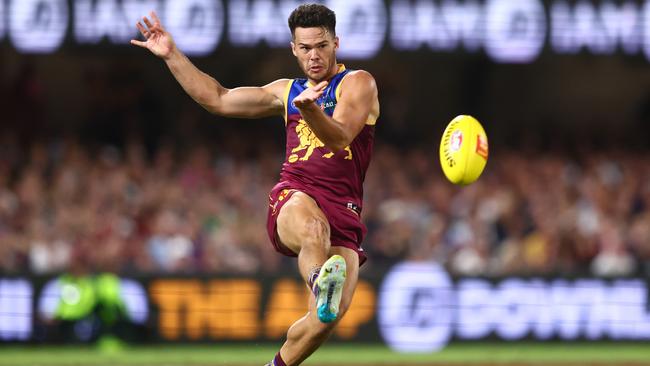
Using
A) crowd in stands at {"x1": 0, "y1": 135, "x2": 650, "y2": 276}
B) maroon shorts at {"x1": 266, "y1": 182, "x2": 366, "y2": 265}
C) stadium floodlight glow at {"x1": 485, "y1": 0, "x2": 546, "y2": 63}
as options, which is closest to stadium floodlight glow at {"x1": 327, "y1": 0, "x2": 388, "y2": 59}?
stadium floodlight glow at {"x1": 485, "y1": 0, "x2": 546, "y2": 63}

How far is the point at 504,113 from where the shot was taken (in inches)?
774

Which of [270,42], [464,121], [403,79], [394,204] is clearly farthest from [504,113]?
[464,121]

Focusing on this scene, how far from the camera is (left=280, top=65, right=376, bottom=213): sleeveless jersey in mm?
8344

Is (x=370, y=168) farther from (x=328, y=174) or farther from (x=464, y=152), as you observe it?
(x=328, y=174)

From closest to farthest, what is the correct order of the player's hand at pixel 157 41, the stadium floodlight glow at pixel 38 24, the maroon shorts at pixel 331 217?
the maroon shorts at pixel 331 217, the player's hand at pixel 157 41, the stadium floodlight glow at pixel 38 24

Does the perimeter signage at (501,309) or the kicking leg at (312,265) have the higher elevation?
the kicking leg at (312,265)

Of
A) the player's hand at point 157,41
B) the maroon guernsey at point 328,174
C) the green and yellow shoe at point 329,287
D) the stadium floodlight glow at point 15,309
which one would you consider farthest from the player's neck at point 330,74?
the stadium floodlight glow at point 15,309

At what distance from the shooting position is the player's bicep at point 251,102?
8727 mm

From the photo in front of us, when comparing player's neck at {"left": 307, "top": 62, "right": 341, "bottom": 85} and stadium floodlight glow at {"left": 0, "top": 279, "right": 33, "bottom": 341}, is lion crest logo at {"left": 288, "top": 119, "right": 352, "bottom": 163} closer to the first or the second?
player's neck at {"left": 307, "top": 62, "right": 341, "bottom": 85}

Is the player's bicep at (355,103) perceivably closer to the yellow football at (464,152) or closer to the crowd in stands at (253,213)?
the yellow football at (464,152)

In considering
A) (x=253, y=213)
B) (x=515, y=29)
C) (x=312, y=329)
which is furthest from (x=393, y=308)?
(x=312, y=329)

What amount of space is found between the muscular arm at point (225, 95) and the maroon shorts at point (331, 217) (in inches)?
25.1

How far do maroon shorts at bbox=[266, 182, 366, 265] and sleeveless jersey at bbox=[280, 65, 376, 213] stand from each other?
0.04 m

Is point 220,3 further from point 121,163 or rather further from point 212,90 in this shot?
point 212,90
